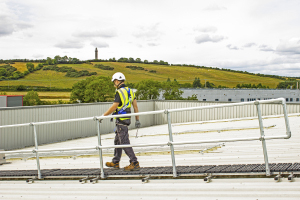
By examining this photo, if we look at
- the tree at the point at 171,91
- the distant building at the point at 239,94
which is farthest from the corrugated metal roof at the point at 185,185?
the tree at the point at 171,91

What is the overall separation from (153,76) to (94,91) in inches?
1851

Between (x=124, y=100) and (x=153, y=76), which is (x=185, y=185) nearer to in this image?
(x=124, y=100)

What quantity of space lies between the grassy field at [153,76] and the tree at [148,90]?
1422 inches

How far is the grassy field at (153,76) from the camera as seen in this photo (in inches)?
4724

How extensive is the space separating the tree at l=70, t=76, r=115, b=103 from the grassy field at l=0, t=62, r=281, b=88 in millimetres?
27649

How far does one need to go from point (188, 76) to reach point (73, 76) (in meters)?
48.1

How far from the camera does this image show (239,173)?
13.6 ft

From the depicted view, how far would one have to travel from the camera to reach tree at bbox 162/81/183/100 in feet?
241

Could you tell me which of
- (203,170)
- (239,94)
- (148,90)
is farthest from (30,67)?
(203,170)

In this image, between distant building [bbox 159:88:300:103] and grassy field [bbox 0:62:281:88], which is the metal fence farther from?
grassy field [bbox 0:62:281:88]

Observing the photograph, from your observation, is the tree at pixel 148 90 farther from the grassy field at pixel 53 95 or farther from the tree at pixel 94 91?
the grassy field at pixel 53 95

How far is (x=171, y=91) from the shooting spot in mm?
76812

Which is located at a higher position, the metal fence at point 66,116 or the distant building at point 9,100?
the distant building at point 9,100

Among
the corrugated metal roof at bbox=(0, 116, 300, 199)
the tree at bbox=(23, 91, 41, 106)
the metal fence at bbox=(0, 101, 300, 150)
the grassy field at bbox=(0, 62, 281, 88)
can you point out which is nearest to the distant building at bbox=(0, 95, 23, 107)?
the metal fence at bbox=(0, 101, 300, 150)
